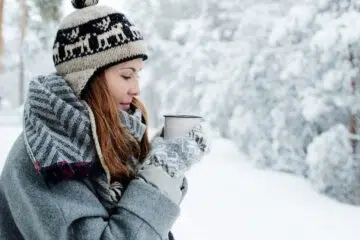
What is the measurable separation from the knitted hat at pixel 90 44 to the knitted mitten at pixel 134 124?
177 millimetres

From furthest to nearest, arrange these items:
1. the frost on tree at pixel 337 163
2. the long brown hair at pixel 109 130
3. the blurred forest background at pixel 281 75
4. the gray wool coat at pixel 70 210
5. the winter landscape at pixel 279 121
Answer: the frost on tree at pixel 337 163, the blurred forest background at pixel 281 75, the winter landscape at pixel 279 121, the long brown hair at pixel 109 130, the gray wool coat at pixel 70 210

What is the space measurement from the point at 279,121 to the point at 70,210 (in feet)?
33.0

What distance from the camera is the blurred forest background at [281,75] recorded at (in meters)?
8.51

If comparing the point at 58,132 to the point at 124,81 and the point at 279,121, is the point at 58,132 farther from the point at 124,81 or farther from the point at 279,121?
the point at 279,121

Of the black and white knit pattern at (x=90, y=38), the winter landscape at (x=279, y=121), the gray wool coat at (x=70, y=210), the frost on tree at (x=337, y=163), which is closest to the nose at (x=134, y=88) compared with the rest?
the black and white knit pattern at (x=90, y=38)

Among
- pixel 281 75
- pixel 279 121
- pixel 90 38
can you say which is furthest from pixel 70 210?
pixel 279 121

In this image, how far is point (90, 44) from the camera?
145 centimetres

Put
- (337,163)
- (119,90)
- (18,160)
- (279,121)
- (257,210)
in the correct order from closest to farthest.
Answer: (18,160)
(119,90)
(257,210)
(337,163)
(279,121)

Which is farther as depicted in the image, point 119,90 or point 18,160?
point 119,90

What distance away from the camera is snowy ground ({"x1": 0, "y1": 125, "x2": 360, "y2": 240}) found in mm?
6668

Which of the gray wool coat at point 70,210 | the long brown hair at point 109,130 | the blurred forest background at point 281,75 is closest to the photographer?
the gray wool coat at point 70,210

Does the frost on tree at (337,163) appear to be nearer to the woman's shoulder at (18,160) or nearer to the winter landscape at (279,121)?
the winter landscape at (279,121)

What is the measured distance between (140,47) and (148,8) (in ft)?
79.9

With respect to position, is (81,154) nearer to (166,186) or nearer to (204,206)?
(166,186)
